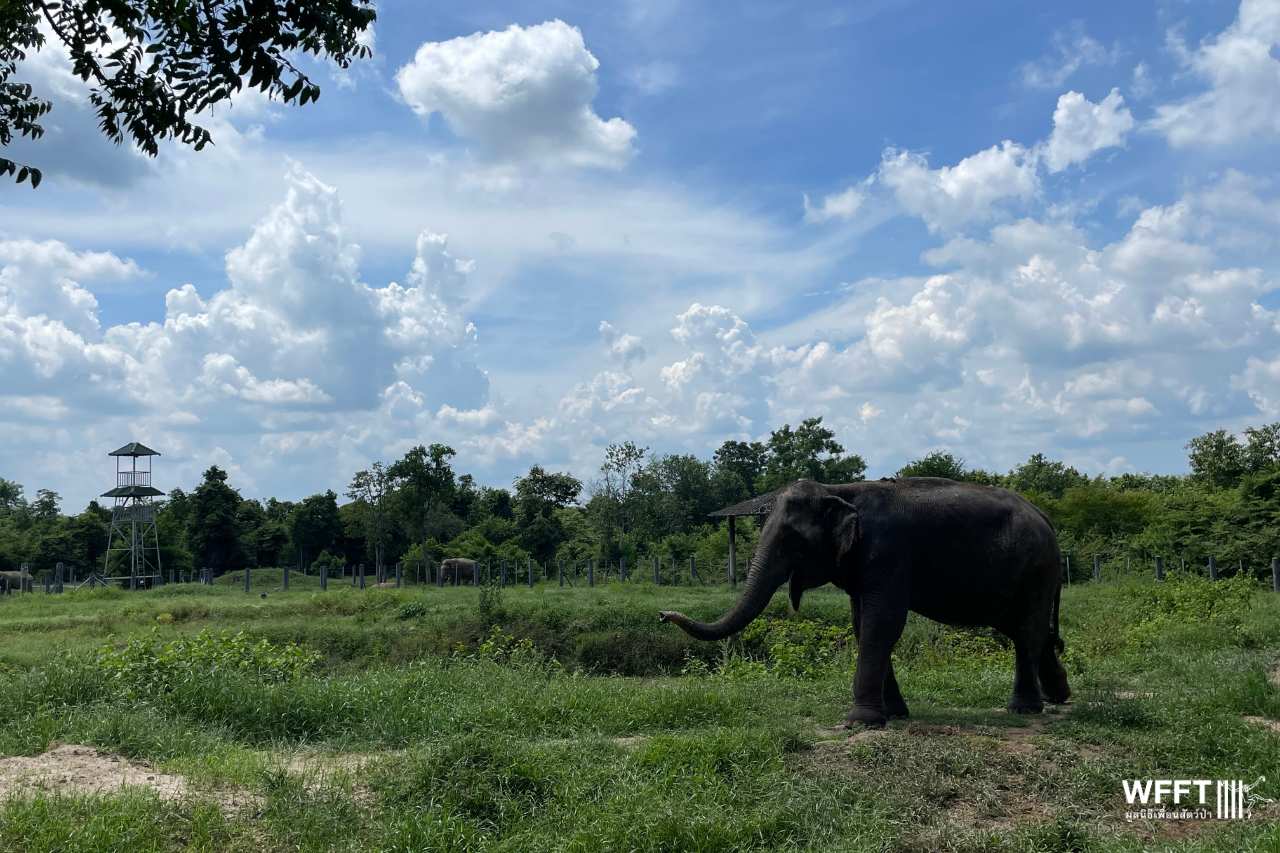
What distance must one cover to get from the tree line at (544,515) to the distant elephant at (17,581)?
6817 millimetres

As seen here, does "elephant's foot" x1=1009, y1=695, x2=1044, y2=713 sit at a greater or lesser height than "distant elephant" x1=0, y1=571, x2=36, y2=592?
lesser

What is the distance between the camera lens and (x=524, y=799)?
24.6ft

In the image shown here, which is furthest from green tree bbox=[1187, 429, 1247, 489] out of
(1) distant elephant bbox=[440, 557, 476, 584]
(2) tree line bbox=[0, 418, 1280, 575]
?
(1) distant elephant bbox=[440, 557, 476, 584]

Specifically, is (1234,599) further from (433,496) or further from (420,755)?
(433,496)

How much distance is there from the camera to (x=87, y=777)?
25.8ft

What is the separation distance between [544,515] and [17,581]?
2508cm

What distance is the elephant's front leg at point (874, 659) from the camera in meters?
9.74

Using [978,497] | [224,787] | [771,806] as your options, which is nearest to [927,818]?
[771,806]

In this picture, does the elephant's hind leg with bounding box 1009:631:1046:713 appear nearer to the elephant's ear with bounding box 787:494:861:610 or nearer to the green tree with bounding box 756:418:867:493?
the elephant's ear with bounding box 787:494:861:610

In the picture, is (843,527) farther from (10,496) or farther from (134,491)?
(10,496)

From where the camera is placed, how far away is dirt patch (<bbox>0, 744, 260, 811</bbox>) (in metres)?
7.29

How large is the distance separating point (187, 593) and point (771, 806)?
31861 mm

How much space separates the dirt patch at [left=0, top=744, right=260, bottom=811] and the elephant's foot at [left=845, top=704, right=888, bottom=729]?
5.23 m

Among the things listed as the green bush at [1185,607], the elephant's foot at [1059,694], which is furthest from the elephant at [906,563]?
the green bush at [1185,607]
